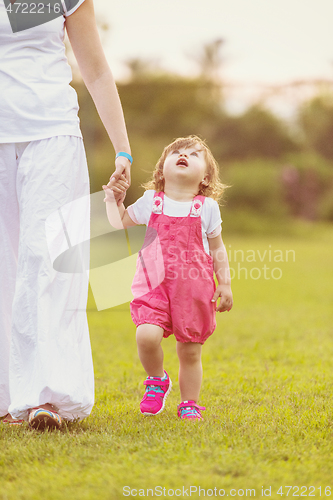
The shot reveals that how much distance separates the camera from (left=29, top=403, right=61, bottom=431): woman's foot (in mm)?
2080

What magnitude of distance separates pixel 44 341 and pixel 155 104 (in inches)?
1661

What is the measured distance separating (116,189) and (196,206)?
373mm

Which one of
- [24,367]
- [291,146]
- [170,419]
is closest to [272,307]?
[170,419]

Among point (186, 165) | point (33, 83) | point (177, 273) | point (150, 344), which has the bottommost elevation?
point (150, 344)

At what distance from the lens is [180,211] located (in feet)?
8.38

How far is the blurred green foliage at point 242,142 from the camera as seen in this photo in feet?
100

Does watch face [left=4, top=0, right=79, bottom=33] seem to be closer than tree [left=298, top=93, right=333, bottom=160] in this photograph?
Yes

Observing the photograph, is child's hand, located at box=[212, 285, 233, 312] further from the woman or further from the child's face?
the woman

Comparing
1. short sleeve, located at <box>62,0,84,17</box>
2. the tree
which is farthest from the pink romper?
the tree

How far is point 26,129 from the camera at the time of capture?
2154mm

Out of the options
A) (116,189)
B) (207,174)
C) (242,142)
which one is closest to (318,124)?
(242,142)

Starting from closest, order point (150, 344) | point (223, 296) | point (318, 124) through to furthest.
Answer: point (150, 344) → point (223, 296) → point (318, 124)

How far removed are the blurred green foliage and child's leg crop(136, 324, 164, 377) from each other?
80.6 ft

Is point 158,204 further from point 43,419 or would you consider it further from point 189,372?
point 43,419
